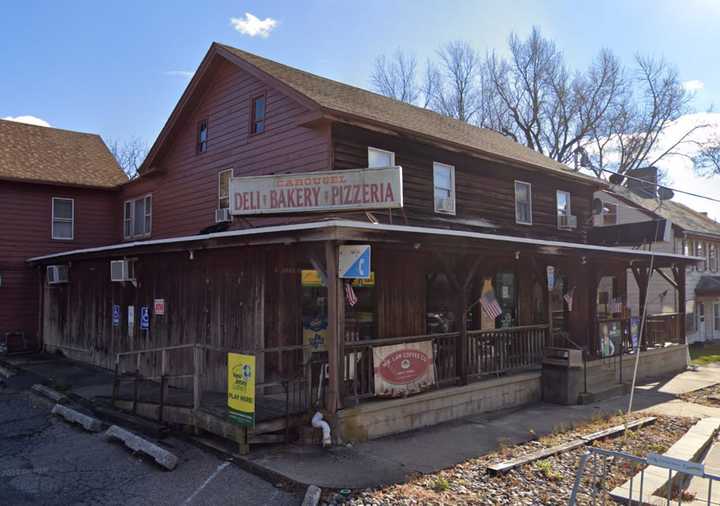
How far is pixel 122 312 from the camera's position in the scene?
13758 millimetres

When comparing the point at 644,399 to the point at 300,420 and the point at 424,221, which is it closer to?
the point at 424,221

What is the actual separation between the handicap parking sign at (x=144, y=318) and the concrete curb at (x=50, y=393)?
2.27 metres

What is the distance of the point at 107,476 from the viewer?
23.2 ft

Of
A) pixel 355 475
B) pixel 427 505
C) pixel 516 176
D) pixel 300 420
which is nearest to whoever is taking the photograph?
pixel 427 505

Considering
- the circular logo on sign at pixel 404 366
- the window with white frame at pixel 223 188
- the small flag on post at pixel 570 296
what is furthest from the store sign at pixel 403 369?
the window with white frame at pixel 223 188

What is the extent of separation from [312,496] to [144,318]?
8.42 m

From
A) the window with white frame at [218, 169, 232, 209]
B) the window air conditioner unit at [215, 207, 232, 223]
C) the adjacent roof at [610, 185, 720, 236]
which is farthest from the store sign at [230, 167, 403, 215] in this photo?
the adjacent roof at [610, 185, 720, 236]

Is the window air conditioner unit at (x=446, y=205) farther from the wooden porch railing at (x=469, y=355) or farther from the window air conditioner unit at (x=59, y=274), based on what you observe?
the window air conditioner unit at (x=59, y=274)

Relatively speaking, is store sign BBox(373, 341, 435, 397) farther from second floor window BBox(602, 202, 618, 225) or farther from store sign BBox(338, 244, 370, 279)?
second floor window BBox(602, 202, 618, 225)

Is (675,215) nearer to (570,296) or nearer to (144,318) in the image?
(570,296)

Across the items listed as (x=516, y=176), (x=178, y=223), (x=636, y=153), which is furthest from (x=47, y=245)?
(x=636, y=153)

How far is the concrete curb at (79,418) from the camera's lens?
891 centimetres

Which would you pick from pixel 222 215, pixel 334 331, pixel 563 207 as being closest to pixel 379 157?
pixel 222 215

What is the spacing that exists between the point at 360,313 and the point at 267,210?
2.84 m
